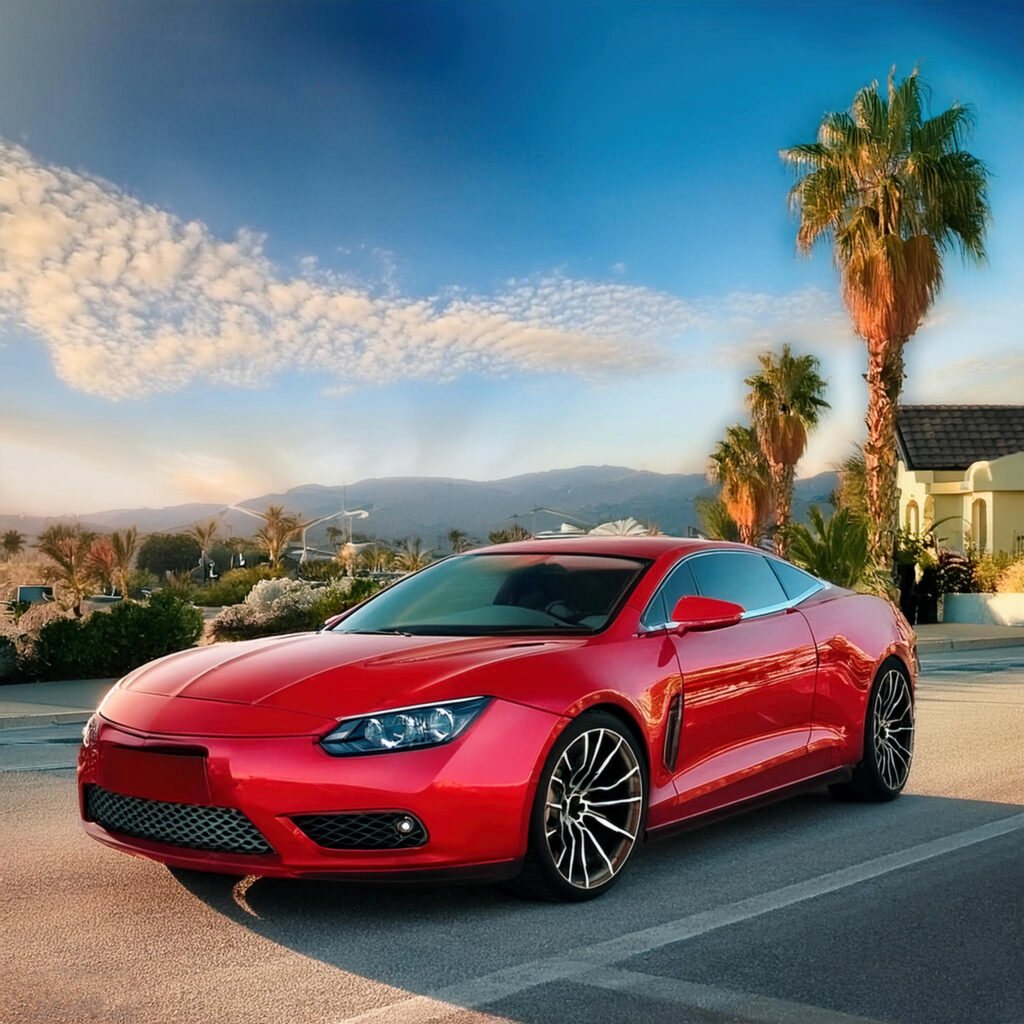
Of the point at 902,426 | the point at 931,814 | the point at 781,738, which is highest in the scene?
the point at 902,426

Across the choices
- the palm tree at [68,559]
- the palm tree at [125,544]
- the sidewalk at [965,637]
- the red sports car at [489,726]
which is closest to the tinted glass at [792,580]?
the red sports car at [489,726]

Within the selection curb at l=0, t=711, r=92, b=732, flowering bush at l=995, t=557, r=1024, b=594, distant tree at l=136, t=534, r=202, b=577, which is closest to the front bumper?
curb at l=0, t=711, r=92, b=732

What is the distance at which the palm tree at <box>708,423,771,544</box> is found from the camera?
50469 mm

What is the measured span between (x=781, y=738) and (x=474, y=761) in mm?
2193

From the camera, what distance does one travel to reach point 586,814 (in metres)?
5.29

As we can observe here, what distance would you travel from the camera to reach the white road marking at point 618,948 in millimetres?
4062

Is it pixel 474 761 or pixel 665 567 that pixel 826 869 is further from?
pixel 474 761

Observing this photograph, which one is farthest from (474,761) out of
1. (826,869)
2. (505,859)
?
(826,869)

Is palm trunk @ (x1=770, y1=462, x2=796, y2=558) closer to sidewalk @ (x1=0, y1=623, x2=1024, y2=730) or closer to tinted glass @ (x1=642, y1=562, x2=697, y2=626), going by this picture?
sidewalk @ (x1=0, y1=623, x2=1024, y2=730)

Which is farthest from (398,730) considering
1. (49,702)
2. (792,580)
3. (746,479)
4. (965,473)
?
(746,479)

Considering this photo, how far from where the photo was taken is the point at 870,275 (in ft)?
86.7

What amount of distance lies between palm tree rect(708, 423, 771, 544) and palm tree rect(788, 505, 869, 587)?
998 inches

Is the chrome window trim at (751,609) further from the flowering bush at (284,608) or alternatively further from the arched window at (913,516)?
the arched window at (913,516)

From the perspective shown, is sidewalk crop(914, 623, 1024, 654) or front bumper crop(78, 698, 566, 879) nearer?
front bumper crop(78, 698, 566, 879)
